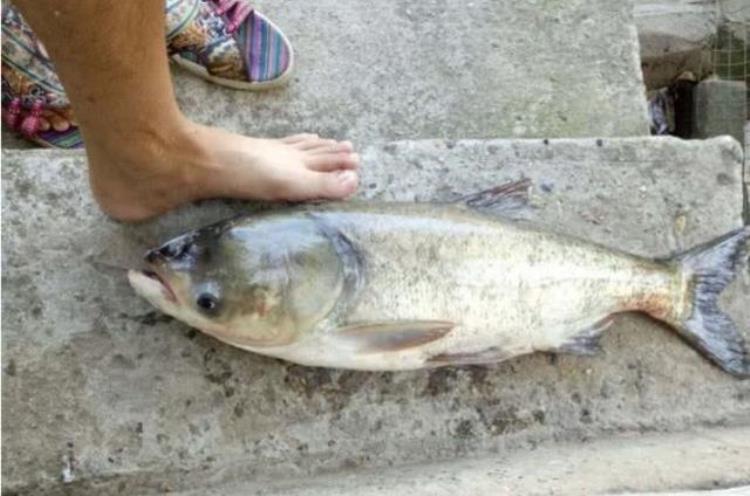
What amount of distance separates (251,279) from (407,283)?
430 millimetres

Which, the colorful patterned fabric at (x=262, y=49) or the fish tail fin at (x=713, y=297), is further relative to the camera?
the colorful patterned fabric at (x=262, y=49)

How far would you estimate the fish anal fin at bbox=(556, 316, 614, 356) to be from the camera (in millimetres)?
2887

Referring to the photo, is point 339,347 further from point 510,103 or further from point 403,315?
point 510,103

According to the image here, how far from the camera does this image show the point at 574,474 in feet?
8.56

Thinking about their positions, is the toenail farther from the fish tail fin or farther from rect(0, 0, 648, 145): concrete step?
the fish tail fin

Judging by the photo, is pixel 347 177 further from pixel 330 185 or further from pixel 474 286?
pixel 474 286

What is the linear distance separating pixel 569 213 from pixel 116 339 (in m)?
1.46

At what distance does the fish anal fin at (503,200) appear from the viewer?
2883 mm

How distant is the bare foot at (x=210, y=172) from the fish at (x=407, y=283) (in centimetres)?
14

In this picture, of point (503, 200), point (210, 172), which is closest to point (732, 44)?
point (503, 200)

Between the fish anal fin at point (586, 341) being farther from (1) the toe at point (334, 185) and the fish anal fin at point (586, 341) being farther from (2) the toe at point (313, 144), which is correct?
(2) the toe at point (313, 144)

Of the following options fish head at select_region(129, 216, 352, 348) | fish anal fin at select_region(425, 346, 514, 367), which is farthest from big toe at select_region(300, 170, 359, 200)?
fish anal fin at select_region(425, 346, 514, 367)

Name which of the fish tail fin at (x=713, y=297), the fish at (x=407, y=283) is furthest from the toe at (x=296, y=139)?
the fish tail fin at (x=713, y=297)

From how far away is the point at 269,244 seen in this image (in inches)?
101
